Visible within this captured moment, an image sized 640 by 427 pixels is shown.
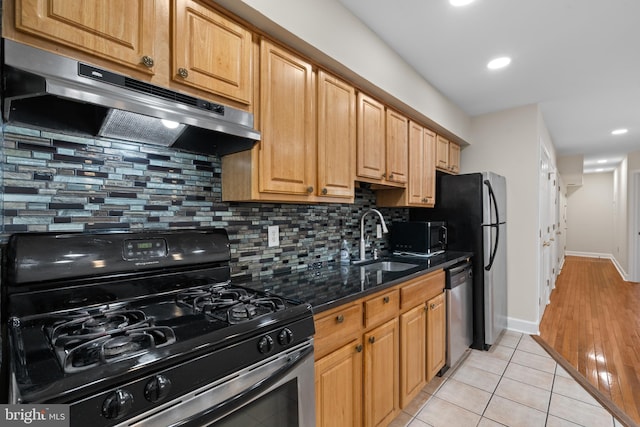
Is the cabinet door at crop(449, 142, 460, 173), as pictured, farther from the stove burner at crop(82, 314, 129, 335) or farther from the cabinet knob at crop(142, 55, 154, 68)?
the stove burner at crop(82, 314, 129, 335)

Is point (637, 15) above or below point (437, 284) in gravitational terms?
above

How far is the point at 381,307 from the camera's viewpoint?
66.5 inches

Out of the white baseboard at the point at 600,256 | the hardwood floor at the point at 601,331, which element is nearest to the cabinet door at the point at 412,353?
the hardwood floor at the point at 601,331

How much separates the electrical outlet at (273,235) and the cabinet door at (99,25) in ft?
3.31

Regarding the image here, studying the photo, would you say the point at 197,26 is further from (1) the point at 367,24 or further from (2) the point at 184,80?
(1) the point at 367,24

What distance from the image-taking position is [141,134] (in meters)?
1.29

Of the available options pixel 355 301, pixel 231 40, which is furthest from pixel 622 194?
pixel 231 40

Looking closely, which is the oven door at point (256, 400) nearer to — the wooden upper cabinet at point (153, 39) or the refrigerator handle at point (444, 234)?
the wooden upper cabinet at point (153, 39)

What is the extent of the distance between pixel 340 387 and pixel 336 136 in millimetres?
1351

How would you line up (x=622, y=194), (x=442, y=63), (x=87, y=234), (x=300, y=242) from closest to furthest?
(x=87, y=234) < (x=300, y=242) < (x=442, y=63) < (x=622, y=194)

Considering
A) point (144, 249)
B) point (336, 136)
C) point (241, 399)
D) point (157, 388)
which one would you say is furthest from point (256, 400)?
point (336, 136)

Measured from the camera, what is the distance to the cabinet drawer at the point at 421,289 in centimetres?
189

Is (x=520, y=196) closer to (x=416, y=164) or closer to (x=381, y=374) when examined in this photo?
(x=416, y=164)

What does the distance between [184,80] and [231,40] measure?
319mm
